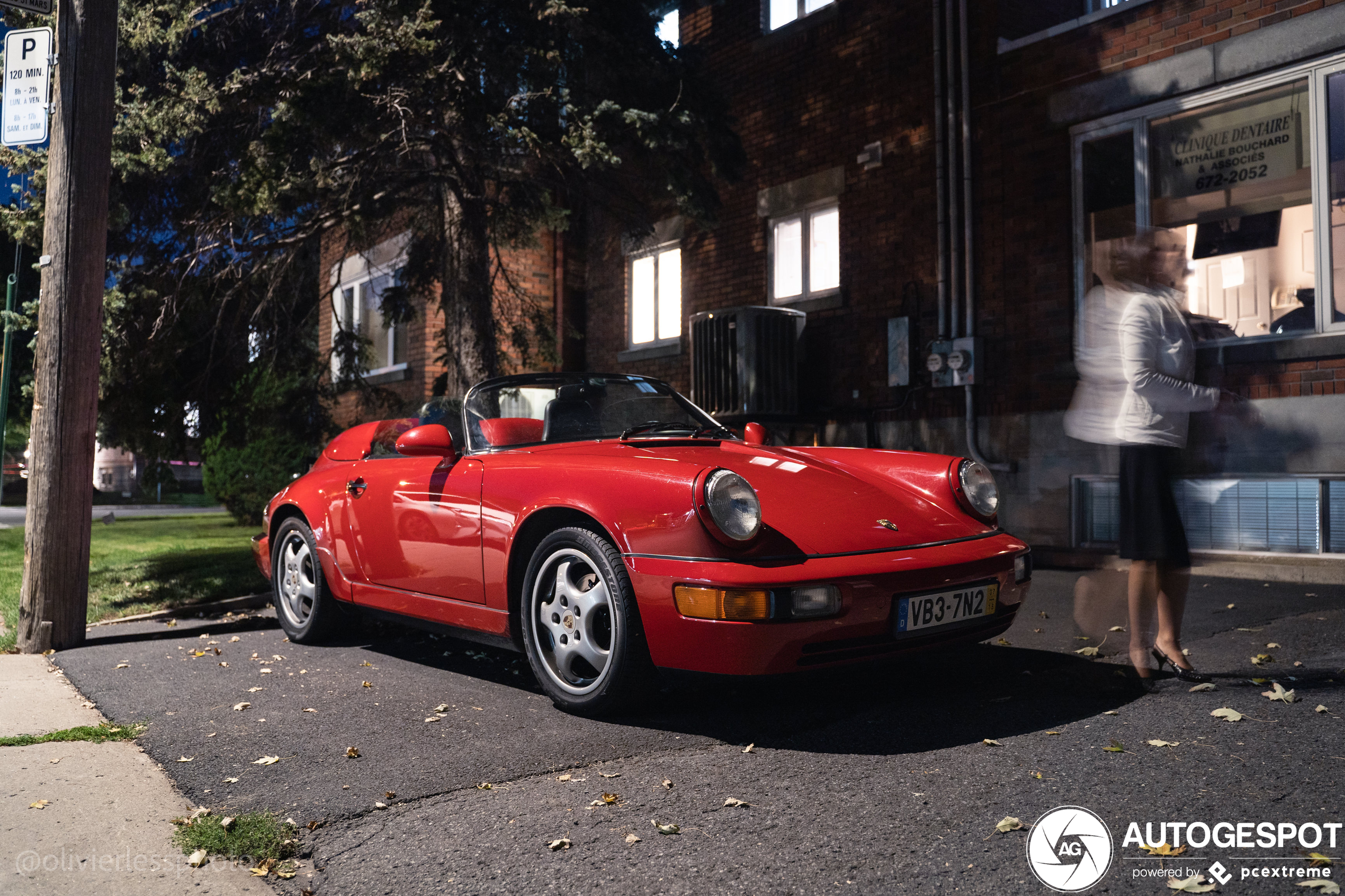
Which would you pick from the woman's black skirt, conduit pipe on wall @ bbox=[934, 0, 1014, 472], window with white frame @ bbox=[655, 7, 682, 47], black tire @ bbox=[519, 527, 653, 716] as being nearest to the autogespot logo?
black tire @ bbox=[519, 527, 653, 716]

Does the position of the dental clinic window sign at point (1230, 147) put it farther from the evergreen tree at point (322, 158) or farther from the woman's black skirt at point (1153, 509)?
the woman's black skirt at point (1153, 509)

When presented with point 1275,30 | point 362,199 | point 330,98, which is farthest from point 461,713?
point 1275,30

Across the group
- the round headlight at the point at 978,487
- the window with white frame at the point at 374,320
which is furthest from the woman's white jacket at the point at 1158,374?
the window with white frame at the point at 374,320

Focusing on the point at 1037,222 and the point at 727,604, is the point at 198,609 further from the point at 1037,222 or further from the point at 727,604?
the point at 1037,222

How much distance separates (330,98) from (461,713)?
220 inches

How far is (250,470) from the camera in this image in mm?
13828

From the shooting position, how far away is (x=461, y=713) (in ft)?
13.1

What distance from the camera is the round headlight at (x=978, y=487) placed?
416 cm

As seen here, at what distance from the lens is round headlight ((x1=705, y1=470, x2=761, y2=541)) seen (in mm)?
3441

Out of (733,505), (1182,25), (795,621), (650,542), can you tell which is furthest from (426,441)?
(1182,25)

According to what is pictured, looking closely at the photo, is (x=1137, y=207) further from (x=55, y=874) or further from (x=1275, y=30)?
(x=55, y=874)

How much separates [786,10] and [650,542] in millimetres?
9242

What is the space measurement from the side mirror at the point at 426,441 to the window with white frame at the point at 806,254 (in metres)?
6.58

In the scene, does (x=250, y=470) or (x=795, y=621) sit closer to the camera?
(x=795, y=621)
